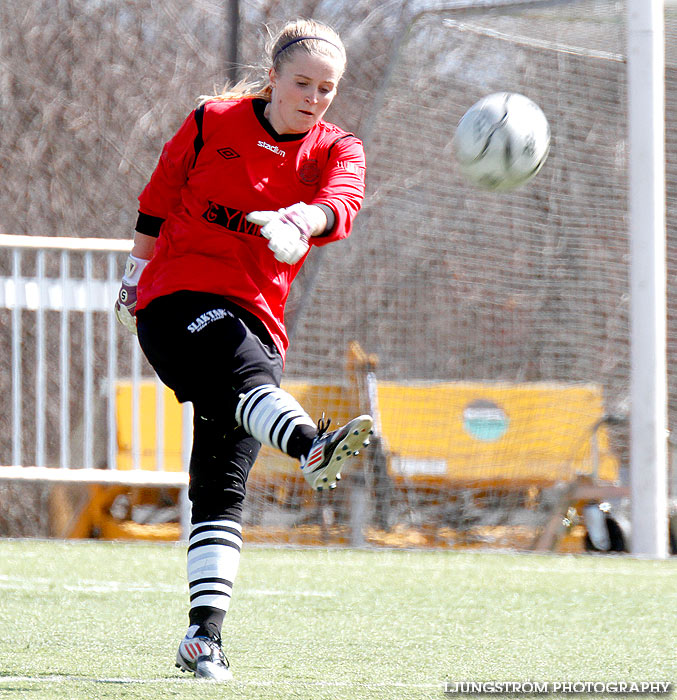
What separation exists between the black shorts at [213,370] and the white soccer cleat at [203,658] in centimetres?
30

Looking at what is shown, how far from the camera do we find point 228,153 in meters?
3.29

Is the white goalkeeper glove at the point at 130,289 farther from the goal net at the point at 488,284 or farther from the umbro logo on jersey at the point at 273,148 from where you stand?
the goal net at the point at 488,284

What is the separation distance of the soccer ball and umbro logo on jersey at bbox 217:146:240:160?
3.33 feet

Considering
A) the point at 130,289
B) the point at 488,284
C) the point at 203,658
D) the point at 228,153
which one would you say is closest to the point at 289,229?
the point at 228,153

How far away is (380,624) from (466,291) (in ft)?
13.1

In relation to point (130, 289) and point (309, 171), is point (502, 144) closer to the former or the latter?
point (309, 171)

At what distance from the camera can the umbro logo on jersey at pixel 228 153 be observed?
3285 millimetres

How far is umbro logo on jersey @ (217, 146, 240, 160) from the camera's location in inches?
129

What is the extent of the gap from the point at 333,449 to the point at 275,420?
217 mm

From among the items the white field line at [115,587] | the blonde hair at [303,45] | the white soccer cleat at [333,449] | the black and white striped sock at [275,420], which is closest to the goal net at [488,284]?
the white field line at [115,587]

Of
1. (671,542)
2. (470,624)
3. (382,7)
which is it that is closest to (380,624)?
(470,624)

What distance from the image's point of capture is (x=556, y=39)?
24.0 ft

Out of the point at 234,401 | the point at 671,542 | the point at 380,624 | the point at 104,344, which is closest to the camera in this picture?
the point at 234,401

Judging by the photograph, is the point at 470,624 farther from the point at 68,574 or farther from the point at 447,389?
the point at 447,389
